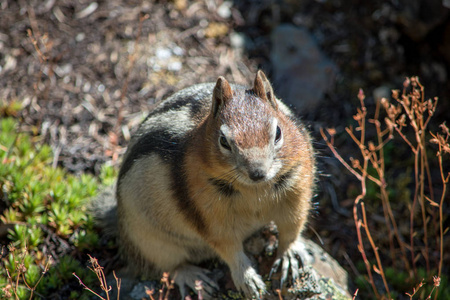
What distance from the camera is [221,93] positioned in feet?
12.2

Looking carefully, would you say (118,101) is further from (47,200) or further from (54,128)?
(47,200)

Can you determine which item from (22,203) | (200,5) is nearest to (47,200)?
(22,203)

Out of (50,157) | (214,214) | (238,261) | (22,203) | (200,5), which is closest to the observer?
(214,214)

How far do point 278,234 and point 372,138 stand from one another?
2956 mm

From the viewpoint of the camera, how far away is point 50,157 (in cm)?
609

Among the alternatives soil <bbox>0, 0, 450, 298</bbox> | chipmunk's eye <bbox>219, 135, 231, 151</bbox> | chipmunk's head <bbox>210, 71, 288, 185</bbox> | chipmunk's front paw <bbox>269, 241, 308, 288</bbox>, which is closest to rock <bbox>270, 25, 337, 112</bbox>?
soil <bbox>0, 0, 450, 298</bbox>

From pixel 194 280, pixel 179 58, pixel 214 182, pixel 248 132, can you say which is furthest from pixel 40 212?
pixel 179 58

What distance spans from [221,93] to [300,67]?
4.03 m

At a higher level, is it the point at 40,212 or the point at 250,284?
the point at 250,284

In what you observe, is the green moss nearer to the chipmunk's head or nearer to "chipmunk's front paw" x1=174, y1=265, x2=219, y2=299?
"chipmunk's front paw" x1=174, y1=265, x2=219, y2=299

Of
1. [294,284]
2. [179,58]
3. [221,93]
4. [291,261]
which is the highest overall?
[221,93]

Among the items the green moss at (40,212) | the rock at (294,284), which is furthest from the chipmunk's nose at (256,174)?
the green moss at (40,212)

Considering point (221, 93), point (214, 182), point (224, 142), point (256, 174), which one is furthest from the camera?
point (214, 182)

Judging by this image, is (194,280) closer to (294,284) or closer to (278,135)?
(294,284)
